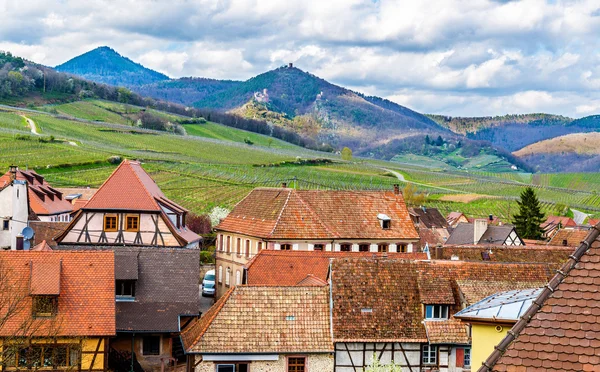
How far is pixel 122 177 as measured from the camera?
5800 centimetres

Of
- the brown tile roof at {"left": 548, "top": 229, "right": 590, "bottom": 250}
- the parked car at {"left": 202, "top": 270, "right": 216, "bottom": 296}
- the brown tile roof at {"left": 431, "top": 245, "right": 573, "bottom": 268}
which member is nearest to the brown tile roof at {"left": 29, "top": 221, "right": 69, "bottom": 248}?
the parked car at {"left": 202, "top": 270, "right": 216, "bottom": 296}

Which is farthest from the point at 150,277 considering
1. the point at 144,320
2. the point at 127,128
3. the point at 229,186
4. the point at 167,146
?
the point at 127,128

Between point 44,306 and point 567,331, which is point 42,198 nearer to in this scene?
point 44,306

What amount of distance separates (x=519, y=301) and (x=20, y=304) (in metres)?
20.6

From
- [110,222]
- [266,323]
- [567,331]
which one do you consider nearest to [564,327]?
[567,331]

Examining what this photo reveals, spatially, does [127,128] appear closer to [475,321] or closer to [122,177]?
[122,177]

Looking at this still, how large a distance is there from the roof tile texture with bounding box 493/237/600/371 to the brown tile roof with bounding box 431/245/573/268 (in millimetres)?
42116

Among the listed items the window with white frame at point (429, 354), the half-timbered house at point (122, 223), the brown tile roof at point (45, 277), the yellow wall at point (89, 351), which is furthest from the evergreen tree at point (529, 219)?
the yellow wall at point (89, 351)

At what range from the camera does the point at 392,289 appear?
37.2 metres

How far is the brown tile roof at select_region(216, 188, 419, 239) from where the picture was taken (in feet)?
200

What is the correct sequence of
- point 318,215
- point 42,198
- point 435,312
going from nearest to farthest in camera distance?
point 435,312, point 318,215, point 42,198

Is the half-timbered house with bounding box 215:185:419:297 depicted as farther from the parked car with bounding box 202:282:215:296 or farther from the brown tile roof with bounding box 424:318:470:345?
the brown tile roof with bounding box 424:318:470:345

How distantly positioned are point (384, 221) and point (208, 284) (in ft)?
45.7

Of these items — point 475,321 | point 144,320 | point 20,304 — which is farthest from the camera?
point 144,320
